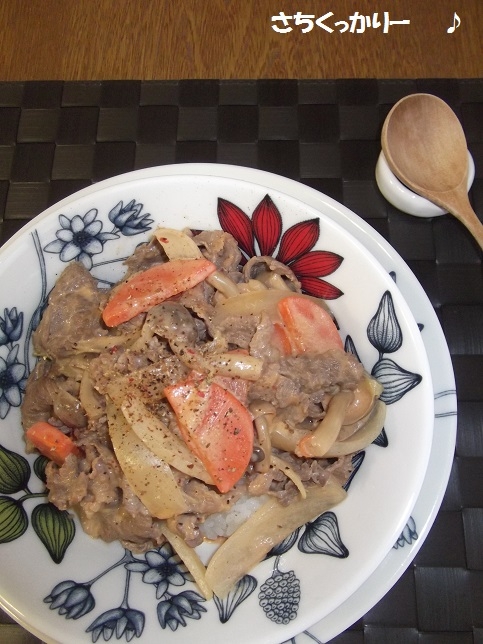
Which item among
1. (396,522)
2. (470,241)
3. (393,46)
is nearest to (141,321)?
(396,522)

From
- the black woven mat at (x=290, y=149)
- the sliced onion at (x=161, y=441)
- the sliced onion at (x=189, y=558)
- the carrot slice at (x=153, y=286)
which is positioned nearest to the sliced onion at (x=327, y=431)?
the sliced onion at (x=161, y=441)

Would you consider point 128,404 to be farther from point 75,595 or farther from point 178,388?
point 75,595

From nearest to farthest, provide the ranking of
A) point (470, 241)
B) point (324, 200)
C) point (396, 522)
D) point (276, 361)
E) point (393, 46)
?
point (396, 522) < point (276, 361) < point (324, 200) < point (470, 241) < point (393, 46)

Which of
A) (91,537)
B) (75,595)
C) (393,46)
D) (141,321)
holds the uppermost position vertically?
(393,46)

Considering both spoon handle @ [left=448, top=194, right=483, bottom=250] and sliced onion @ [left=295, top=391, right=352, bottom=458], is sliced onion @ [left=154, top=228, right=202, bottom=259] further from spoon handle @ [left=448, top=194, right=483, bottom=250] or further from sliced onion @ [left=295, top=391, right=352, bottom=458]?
spoon handle @ [left=448, top=194, right=483, bottom=250]

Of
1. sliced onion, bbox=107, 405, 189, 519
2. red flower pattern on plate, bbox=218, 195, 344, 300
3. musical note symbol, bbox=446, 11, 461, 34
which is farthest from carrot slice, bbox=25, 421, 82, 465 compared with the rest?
musical note symbol, bbox=446, 11, 461, 34

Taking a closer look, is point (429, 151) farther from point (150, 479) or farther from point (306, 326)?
point (150, 479)
